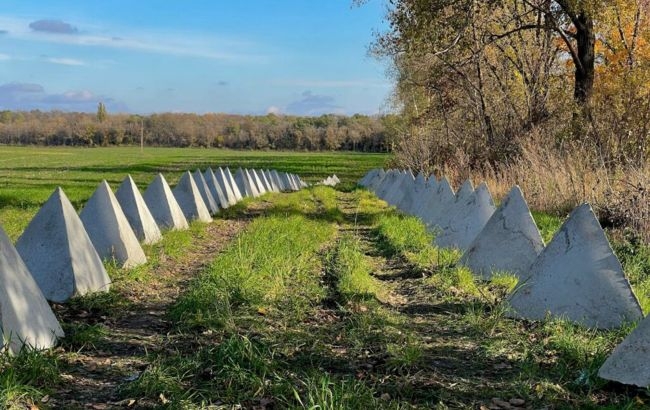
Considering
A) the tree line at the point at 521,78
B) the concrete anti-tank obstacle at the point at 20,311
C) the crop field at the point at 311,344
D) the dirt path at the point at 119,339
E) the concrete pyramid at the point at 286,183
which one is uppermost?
the tree line at the point at 521,78

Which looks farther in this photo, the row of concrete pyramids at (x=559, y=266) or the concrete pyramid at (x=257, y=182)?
the concrete pyramid at (x=257, y=182)

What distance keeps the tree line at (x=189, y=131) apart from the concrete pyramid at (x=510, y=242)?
10621cm

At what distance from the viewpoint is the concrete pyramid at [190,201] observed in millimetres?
12398

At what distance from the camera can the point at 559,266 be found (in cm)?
557

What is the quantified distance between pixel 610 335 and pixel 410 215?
8385 millimetres

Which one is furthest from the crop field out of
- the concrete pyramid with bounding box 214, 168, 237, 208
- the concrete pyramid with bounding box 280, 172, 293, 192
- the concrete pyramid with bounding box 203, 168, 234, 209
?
the concrete pyramid with bounding box 280, 172, 293, 192

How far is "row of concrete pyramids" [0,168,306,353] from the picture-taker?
14.7 feet

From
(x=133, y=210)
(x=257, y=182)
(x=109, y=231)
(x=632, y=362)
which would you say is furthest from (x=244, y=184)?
(x=632, y=362)

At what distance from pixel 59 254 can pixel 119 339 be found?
1558 millimetres

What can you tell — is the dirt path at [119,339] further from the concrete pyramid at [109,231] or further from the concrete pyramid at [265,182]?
the concrete pyramid at [265,182]

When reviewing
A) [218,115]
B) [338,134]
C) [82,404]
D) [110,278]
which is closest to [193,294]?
[110,278]

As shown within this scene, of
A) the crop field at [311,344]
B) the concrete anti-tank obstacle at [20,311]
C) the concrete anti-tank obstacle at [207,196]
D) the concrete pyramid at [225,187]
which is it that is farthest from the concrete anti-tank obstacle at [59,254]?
the concrete pyramid at [225,187]

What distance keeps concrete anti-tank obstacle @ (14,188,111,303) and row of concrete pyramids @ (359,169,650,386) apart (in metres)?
4.20

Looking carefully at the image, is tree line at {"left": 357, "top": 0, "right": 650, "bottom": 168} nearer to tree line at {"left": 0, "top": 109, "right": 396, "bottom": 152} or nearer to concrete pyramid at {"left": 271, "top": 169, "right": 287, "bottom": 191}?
concrete pyramid at {"left": 271, "top": 169, "right": 287, "bottom": 191}
